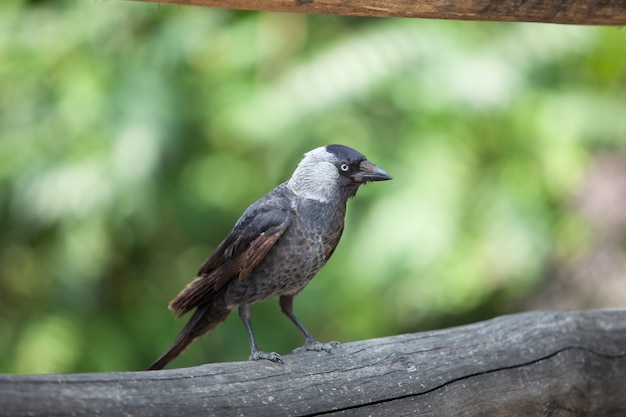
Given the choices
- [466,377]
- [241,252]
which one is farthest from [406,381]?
[241,252]

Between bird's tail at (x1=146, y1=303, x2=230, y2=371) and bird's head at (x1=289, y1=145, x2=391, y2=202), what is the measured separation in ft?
1.60

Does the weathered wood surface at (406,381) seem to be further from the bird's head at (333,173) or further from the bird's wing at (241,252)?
the bird's head at (333,173)

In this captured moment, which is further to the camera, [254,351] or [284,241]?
[284,241]

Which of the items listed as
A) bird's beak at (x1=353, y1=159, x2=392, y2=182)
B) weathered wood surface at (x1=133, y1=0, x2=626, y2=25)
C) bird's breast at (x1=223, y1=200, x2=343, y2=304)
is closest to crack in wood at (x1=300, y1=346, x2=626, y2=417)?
bird's breast at (x1=223, y1=200, x2=343, y2=304)

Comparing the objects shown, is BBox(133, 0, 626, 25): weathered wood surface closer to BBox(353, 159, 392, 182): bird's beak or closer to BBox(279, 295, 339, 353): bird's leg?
BBox(353, 159, 392, 182): bird's beak

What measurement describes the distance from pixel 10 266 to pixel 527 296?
10.9 feet

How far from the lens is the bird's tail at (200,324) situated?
2889mm

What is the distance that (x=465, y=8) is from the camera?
233cm

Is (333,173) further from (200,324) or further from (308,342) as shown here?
(200,324)

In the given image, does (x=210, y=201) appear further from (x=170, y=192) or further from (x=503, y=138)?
(x=503, y=138)

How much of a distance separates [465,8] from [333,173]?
74 cm

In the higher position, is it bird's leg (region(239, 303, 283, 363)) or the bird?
the bird

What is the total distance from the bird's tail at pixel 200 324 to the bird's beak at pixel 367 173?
2.08 ft

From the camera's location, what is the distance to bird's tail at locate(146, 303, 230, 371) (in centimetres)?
289
